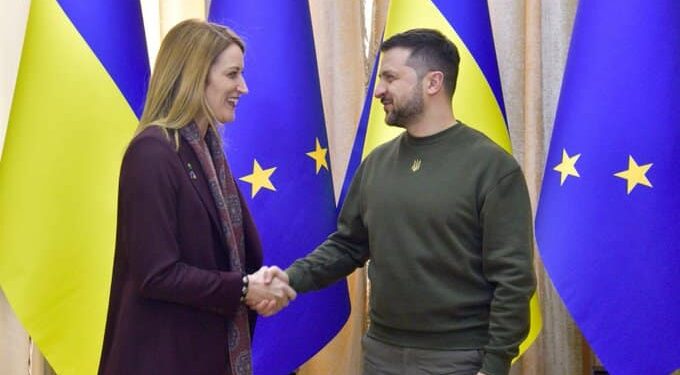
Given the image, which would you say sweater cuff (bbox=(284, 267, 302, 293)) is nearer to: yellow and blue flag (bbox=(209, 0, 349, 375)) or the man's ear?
yellow and blue flag (bbox=(209, 0, 349, 375))

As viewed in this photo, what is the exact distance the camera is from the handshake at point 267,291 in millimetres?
2227

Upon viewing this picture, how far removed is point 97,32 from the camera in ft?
9.55

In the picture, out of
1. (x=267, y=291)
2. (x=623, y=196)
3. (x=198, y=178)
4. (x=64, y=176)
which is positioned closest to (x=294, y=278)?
(x=267, y=291)

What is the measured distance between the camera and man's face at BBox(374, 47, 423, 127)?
2449mm

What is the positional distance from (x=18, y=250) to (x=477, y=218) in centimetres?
142

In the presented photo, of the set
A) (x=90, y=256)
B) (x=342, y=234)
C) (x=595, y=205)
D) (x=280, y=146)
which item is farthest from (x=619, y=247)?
(x=90, y=256)

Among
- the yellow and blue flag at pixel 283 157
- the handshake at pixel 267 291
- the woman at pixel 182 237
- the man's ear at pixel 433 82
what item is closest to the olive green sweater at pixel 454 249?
the man's ear at pixel 433 82

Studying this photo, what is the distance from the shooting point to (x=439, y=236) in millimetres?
2336

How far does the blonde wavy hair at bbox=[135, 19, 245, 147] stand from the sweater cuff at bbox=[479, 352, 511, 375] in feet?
2.96

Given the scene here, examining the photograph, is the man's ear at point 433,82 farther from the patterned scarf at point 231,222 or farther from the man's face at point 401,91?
the patterned scarf at point 231,222

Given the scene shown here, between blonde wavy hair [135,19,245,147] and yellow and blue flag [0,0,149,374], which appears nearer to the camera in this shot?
blonde wavy hair [135,19,245,147]

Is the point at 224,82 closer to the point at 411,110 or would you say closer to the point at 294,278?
the point at 411,110

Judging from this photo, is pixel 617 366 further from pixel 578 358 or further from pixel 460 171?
pixel 460 171

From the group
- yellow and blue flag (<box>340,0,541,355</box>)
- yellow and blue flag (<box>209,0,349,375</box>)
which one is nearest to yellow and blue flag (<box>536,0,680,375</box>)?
yellow and blue flag (<box>340,0,541,355</box>)
